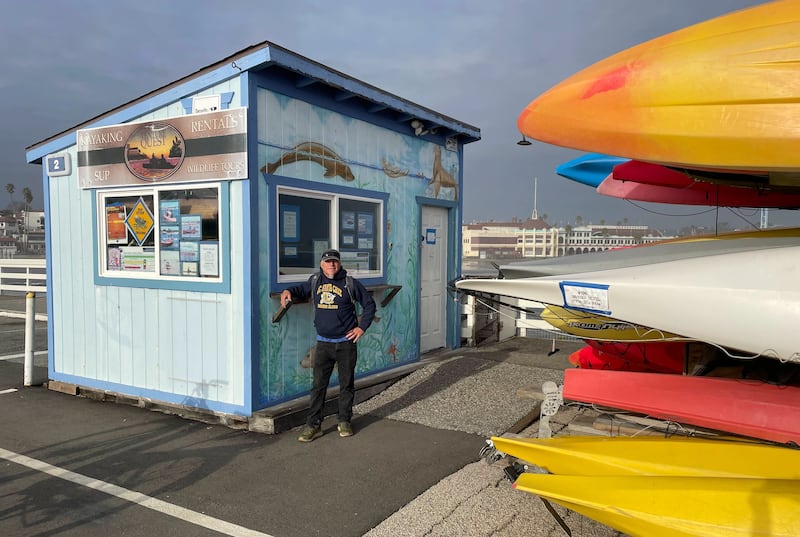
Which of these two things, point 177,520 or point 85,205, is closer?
point 177,520

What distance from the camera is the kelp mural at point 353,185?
19.2 feet

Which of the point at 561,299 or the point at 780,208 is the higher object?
the point at 780,208

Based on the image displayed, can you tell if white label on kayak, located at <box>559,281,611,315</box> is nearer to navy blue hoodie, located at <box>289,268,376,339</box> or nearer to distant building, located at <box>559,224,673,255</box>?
navy blue hoodie, located at <box>289,268,376,339</box>

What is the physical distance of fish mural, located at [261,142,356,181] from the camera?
19.6ft

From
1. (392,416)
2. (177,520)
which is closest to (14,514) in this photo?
(177,520)

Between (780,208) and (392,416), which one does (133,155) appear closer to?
(392,416)

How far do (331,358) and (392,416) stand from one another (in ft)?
3.84

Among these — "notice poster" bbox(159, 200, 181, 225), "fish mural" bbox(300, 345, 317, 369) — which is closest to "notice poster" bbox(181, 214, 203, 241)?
"notice poster" bbox(159, 200, 181, 225)

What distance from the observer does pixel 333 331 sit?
546 centimetres

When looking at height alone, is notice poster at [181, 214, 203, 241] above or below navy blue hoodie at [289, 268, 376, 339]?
above

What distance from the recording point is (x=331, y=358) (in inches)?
218

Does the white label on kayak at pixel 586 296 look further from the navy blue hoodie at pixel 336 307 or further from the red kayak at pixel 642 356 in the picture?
the navy blue hoodie at pixel 336 307

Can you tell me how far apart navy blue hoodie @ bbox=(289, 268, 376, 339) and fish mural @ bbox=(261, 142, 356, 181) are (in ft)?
4.39

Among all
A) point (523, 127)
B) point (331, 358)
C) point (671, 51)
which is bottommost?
point (331, 358)
